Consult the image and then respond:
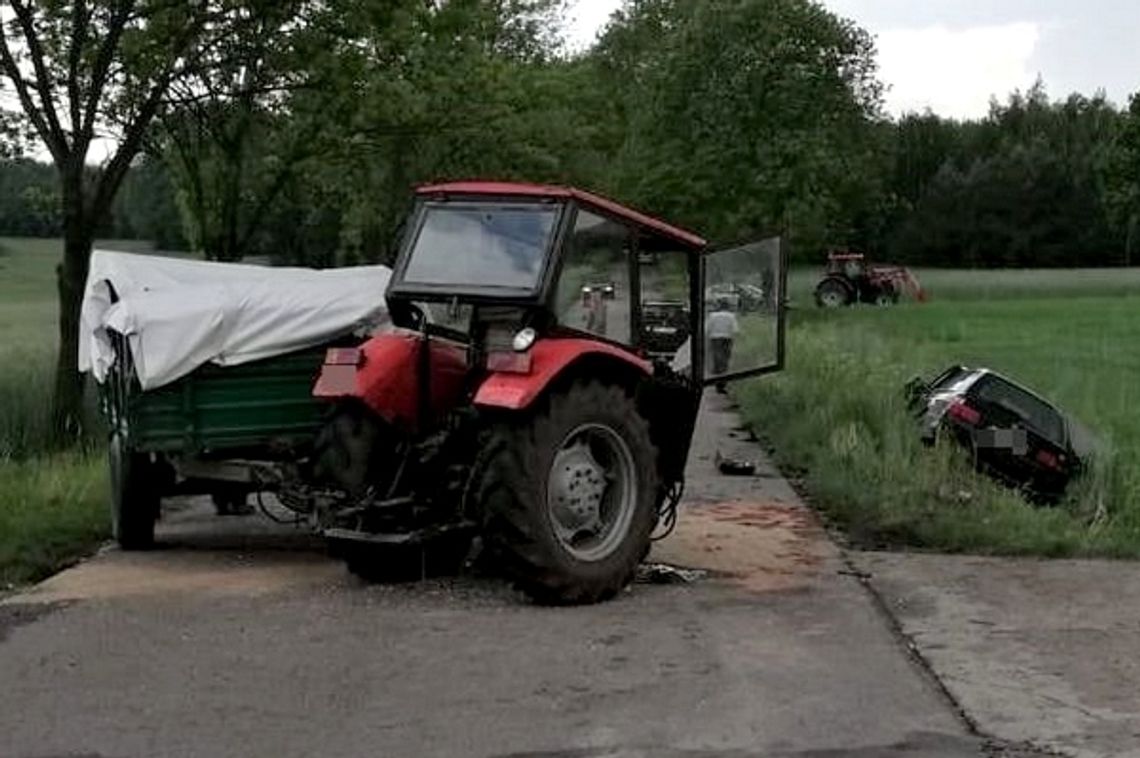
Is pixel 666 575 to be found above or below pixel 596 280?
below

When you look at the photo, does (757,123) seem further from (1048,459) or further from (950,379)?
(1048,459)

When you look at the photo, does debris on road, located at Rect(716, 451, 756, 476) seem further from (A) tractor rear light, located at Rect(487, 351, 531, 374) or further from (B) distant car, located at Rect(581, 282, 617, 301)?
(A) tractor rear light, located at Rect(487, 351, 531, 374)

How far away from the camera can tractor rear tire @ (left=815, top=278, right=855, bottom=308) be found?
6266 centimetres

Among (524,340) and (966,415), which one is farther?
(966,415)

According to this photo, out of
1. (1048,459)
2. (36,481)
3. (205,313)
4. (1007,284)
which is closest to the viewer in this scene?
(205,313)

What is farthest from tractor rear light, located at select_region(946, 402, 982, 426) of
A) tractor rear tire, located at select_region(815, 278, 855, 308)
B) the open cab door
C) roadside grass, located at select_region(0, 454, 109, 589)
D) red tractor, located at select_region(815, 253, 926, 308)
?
tractor rear tire, located at select_region(815, 278, 855, 308)

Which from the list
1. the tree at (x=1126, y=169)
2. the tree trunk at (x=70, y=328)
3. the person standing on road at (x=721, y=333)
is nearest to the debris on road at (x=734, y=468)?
the person standing on road at (x=721, y=333)

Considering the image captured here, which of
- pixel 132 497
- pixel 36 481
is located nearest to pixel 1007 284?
pixel 36 481

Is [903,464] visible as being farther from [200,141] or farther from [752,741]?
[200,141]

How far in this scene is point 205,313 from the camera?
10.5m

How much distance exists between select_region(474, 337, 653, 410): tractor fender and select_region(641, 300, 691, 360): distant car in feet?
2.95

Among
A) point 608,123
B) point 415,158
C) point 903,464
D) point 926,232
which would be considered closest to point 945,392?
point 903,464

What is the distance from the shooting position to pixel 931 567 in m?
10.7

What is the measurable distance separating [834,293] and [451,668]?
56.1 meters
